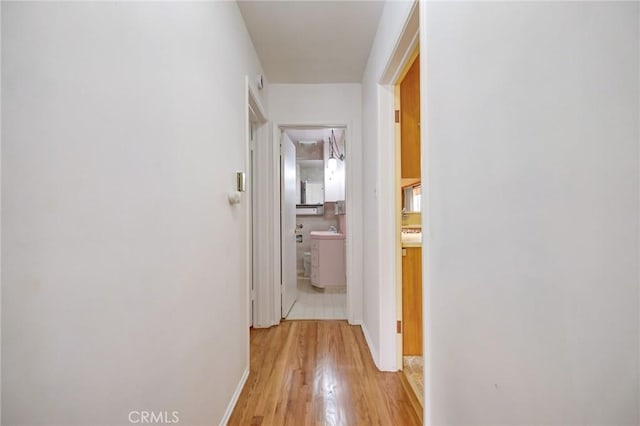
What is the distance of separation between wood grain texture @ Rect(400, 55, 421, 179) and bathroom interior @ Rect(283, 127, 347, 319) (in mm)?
1576

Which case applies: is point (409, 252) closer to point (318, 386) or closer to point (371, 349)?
point (371, 349)

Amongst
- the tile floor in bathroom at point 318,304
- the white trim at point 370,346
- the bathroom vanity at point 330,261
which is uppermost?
the bathroom vanity at point 330,261

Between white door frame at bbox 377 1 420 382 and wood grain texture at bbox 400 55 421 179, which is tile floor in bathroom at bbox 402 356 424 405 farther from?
wood grain texture at bbox 400 55 421 179

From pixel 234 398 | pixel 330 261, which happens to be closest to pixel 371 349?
pixel 234 398

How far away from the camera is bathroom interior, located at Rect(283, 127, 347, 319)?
371 centimetres

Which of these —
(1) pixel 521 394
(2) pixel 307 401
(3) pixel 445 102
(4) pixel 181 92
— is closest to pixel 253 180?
(4) pixel 181 92

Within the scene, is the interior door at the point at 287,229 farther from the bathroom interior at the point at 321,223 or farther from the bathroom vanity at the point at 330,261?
the bathroom vanity at the point at 330,261

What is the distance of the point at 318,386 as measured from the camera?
5.98ft

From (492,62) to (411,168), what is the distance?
4.75 feet

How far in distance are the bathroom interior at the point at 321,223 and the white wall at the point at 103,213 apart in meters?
2.22

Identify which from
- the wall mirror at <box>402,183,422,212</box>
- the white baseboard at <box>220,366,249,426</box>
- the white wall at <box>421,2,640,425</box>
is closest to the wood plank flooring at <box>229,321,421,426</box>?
the white baseboard at <box>220,366,249,426</box>

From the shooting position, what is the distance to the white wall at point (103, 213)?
53 cm
